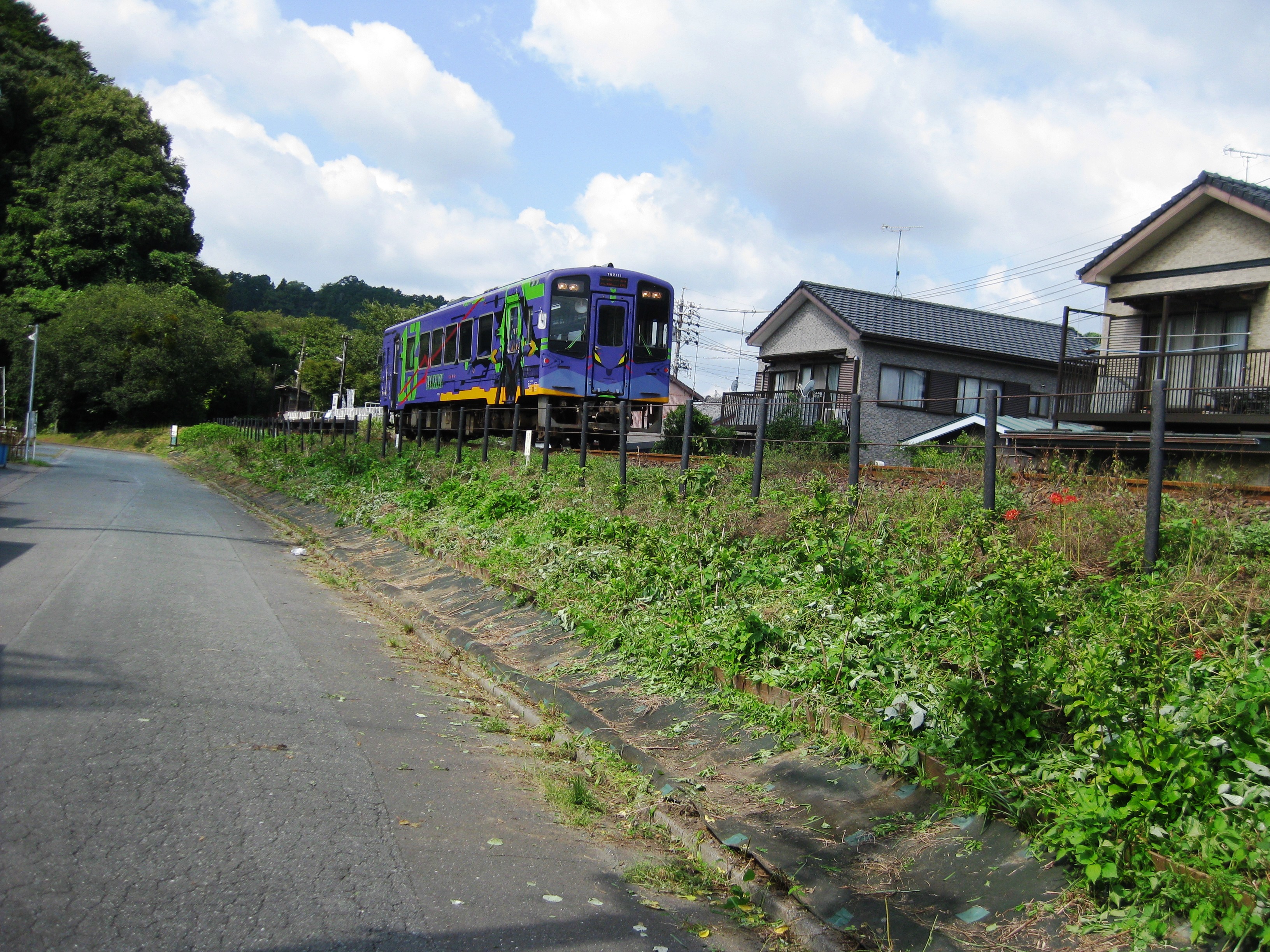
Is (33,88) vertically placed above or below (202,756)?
above

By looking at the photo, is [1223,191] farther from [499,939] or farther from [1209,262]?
[499,939]

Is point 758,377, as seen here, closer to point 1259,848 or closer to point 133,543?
point 133,543

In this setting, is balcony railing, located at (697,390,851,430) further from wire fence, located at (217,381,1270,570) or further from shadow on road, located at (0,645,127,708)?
shadow on road, located at (0,645,127,708)

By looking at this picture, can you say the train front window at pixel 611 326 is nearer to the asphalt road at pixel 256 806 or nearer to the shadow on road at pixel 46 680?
the asphalt road at pixel 256 806

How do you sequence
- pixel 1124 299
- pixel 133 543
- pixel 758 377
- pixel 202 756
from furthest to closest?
pixel 758 377 → pixel 1124 299 → pixel 133 543 → pixel 202 756

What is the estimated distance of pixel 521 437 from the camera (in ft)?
59.7

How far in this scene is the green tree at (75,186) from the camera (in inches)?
2063

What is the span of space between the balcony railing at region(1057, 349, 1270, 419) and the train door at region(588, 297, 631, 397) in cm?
764

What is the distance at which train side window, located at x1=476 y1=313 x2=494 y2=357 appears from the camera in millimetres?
19812

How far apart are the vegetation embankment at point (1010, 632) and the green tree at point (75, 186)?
53416 millimetres

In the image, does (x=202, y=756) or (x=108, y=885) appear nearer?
(x=108, y=885)

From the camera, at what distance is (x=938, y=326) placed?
2984 centimetres

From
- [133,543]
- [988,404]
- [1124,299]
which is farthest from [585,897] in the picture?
[1124,299]

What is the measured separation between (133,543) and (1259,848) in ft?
41.4
